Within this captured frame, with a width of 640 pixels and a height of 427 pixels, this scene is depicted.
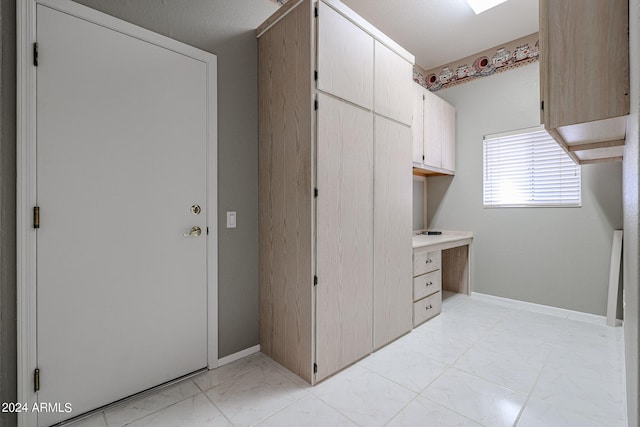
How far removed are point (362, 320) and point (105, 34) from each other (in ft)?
7.69

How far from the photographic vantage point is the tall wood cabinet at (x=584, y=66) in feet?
4.06

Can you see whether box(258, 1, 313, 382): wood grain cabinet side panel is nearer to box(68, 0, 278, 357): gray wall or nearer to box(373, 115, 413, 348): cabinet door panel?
box(68, 0, 278, 357): gray wall

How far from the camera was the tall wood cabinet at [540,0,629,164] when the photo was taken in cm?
124

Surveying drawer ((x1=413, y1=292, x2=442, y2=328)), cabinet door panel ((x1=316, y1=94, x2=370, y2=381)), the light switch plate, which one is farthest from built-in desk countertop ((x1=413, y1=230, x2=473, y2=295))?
the light switch plate

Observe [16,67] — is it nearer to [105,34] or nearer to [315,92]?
[105,34]

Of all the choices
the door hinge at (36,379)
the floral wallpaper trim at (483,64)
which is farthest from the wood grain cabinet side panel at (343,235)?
the floral wallpaper trim at (483,64)

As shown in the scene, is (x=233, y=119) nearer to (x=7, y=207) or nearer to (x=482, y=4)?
(x=7, y=207)

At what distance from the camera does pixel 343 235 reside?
1.97m

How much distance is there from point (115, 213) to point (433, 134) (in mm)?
3078

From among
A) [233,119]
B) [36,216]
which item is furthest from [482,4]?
[36,216]

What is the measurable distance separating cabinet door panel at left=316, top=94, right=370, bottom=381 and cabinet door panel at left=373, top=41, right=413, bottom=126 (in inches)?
9.7

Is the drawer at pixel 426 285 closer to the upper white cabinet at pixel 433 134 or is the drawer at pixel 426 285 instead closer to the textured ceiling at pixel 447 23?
the upper white cabinet at pixel 433 134

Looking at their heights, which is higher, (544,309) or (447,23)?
(447,23)

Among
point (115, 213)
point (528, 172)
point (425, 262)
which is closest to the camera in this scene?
point (115, 213)
